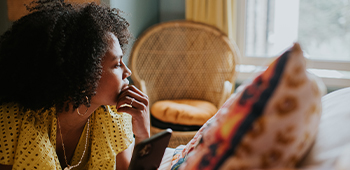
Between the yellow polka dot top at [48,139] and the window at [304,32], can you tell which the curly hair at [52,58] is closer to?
the yellow polka dot top at [48,139]

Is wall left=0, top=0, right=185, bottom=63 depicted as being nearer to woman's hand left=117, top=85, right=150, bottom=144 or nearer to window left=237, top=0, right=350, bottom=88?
window left=237, top=0, right=350, bottom=88

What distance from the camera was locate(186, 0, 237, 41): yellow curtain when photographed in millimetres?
2482

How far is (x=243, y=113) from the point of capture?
0.53 meters

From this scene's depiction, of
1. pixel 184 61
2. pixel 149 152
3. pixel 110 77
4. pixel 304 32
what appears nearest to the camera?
pixel 149 152

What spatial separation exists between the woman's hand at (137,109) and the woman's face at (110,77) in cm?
4

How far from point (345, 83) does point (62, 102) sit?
212 cm

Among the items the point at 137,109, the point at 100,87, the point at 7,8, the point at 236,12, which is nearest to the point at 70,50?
the point at 100,87

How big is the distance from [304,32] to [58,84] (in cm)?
217

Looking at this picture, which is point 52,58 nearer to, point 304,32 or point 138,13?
point 138,13

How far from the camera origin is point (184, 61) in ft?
8.28

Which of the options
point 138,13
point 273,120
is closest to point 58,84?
point 273,120

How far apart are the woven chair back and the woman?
1248 mm

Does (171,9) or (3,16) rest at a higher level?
(3,16)

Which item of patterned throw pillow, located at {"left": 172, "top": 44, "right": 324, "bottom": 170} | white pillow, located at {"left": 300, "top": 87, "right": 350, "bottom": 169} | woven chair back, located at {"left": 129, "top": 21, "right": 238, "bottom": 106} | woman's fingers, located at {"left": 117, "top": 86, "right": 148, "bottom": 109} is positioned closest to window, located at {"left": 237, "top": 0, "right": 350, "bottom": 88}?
woven chair back, located at {"left": 129, "top": 21, "right": 238, "bottom": 106}
